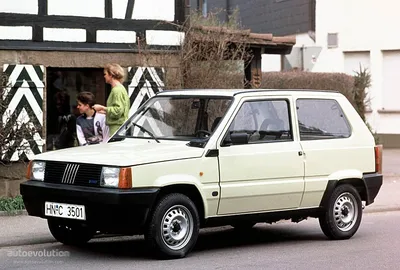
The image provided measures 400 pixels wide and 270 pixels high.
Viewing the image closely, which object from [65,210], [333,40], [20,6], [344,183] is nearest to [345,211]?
[344,183]

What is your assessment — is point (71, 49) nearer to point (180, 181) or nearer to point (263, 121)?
point (263, 121)

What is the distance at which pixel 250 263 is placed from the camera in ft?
28.7

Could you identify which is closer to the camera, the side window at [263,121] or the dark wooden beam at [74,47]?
the side window at [263,121]

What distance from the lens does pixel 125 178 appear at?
8352 mm

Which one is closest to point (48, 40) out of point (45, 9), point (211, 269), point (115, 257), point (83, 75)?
point (45, 9)

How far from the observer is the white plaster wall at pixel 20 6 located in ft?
43.0

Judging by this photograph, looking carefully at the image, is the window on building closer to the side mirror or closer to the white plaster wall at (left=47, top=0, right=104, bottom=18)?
the white plaster wall at (left=47, top=0, right=104, bottom=18)

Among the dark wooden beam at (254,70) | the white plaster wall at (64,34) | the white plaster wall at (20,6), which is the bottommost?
the dark wooden beam at (254,70)

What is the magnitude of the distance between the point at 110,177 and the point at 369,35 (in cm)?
1739

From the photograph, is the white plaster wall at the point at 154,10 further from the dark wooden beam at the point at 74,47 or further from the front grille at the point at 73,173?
the front grille at the point at 73,173

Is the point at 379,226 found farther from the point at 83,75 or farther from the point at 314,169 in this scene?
the point at 83,75

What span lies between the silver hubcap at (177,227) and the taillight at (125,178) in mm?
544

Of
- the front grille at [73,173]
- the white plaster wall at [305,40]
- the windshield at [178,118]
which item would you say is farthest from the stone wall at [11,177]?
the white plaster wall at [305,40]

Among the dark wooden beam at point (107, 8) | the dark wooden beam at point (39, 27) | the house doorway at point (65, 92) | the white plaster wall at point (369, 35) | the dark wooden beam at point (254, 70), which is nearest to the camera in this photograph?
the dark wooden beam at point (39, 27)
